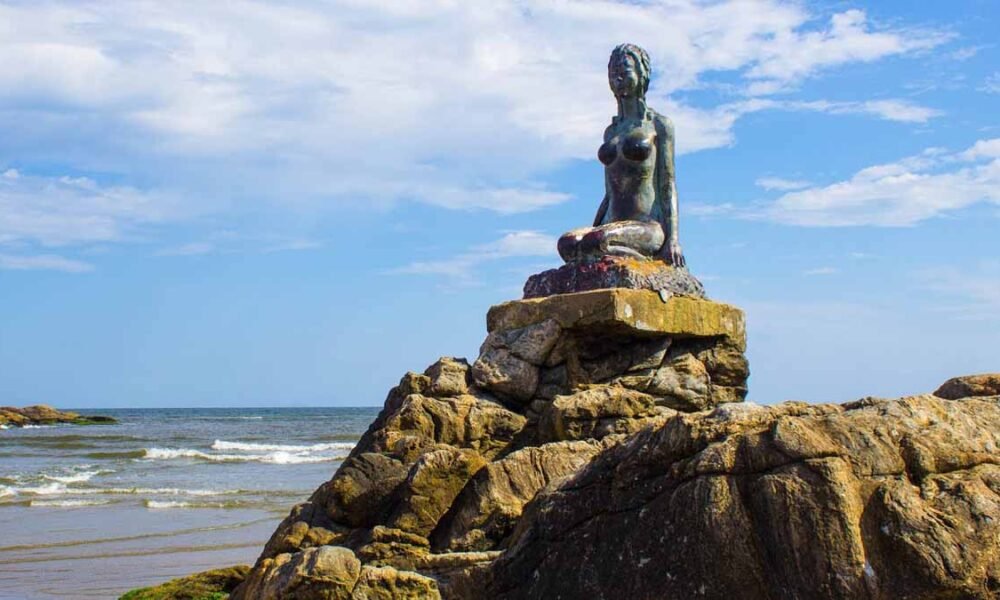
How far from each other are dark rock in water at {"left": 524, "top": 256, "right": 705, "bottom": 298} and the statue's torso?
74cm

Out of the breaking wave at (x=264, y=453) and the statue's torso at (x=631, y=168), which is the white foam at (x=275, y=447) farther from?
the statue's torso at (x=631, y=168)

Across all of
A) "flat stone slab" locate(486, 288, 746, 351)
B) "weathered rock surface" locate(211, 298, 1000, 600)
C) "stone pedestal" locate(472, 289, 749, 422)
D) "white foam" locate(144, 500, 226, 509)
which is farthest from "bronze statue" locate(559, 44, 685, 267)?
"white foam" locate(144, 500, 226, 509)

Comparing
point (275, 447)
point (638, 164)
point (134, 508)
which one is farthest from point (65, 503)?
point (275, 447)

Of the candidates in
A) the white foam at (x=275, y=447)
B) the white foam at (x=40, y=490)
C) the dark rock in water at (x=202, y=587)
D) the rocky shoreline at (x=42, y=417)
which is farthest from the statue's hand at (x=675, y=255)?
the rocky shoreline at (x=42, y=417)

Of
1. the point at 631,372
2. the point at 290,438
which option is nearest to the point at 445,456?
the point at 631,372

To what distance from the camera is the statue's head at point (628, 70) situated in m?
9.79

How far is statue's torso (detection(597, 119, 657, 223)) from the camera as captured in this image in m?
9.85

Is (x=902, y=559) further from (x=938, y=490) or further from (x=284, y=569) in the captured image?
(x=284, y=569)

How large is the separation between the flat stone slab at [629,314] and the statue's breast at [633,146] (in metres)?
1.51

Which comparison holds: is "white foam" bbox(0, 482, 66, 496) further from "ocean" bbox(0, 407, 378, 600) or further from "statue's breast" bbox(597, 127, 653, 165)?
"statue's breast" bbox(597, 127, 653, 165)

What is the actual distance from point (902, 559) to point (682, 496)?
2.89 ft

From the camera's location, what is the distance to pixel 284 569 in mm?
6180

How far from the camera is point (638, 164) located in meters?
9.89

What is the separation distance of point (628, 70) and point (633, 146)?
0.64 metres
